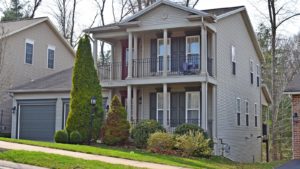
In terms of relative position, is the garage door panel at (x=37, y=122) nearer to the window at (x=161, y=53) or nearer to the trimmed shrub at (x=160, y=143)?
the window at (x=161, y=53)

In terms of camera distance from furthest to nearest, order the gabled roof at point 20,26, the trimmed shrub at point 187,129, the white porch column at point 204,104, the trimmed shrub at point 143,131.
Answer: the gabled roof at point 20,26, the white porch column at point 204,104, the trimmed shrub at point 143,131, the trimmed shrub at point 187,129

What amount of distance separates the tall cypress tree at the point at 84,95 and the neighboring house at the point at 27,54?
8094 millimetres

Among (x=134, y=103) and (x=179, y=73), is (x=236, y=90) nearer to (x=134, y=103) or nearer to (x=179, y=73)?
(x=179, y=73)

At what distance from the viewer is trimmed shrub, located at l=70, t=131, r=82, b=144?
64.7 ft

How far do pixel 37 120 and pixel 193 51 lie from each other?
34.9 ft

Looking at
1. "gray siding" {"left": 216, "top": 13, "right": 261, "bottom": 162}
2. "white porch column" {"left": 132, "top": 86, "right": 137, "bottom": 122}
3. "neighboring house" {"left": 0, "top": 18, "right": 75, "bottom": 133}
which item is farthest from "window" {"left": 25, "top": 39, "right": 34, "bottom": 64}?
"gray siding" {"left": 216, "top": 13, "right": 261, "bottom": 162}

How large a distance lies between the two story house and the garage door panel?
402cm

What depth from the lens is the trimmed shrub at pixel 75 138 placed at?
64.7ft

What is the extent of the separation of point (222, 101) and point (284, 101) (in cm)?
1496

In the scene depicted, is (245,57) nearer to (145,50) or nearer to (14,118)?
(145,50)

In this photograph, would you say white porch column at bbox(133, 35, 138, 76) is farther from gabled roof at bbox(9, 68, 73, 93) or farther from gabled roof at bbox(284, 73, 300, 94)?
gabled roof at bbox(284, 73, 300, 94)

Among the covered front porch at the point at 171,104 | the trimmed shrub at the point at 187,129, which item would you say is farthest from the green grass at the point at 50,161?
the covered front porch at the point at 171,104

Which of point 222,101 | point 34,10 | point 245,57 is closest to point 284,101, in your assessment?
point 245,57

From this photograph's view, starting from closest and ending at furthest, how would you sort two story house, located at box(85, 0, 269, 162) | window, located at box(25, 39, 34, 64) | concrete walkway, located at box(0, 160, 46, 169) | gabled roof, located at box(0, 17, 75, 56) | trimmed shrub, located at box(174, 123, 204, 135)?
concrete walkway, located at box(0, 160, 46, 169) < trimmed shrub, located at box(174, 123, 204, 135) < two story house, located at box(85, 0, 269, 162) < gabled roof, located at box(0, 17, 75, 56) < window, located at box(25, 39, 34, 64)
